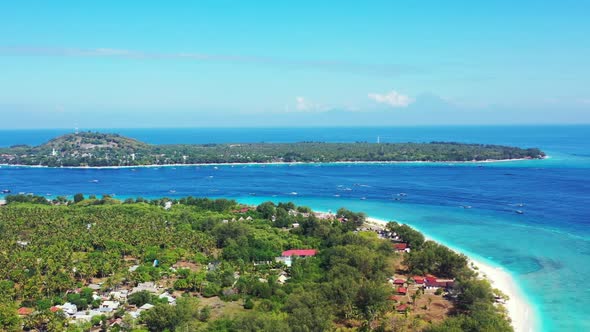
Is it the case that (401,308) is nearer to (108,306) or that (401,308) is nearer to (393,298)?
(393,298)

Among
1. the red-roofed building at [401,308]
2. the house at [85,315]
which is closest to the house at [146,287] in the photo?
the house at [85,315]

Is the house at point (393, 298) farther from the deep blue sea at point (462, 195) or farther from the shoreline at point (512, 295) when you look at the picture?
the deep blue sea at point (462, 195)

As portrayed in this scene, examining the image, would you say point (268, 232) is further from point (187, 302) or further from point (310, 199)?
point (310, 199)

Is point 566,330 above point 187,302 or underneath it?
underneath

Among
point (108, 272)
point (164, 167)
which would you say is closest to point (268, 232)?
point (108, 272)

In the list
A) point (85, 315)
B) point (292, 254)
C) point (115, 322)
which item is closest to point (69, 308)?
point (85, 315)

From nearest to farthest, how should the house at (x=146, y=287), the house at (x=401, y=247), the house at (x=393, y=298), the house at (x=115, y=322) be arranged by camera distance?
1. the house at (x=115, y=322)
2. the house at (x=393, y=298)
3. the house at (x=146, y=287)
4. the house at (x=401, y=247)
